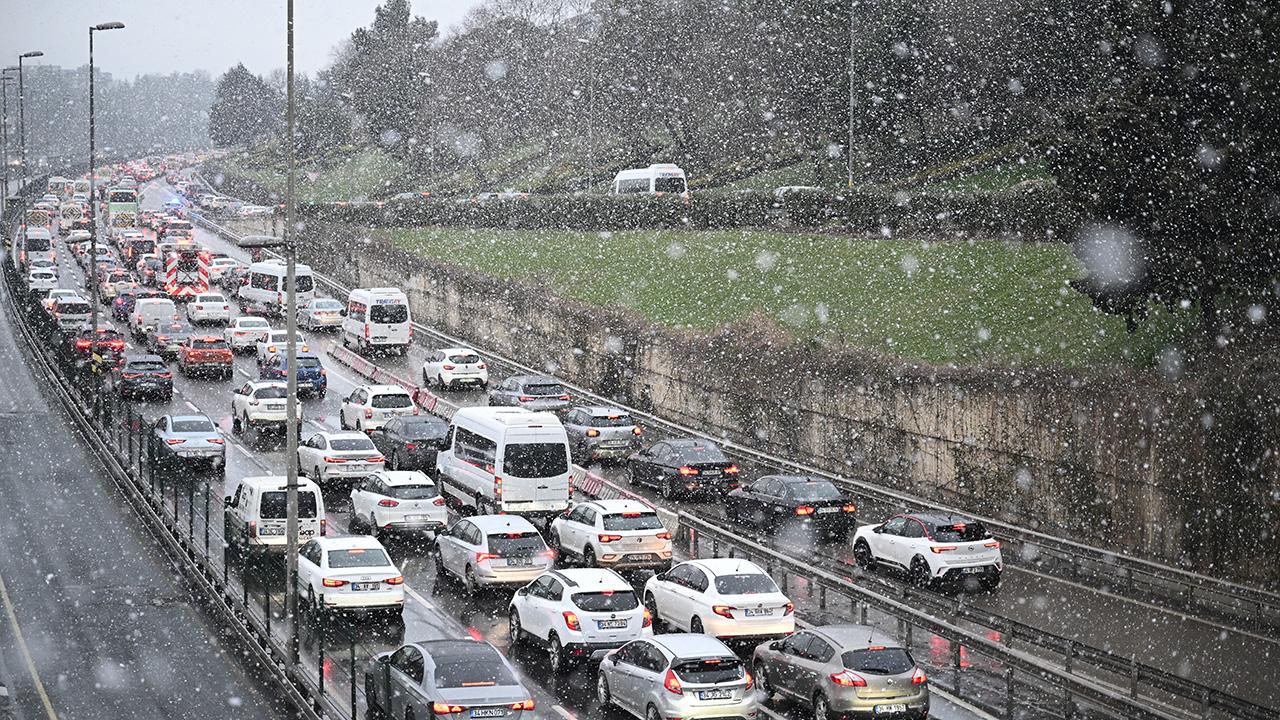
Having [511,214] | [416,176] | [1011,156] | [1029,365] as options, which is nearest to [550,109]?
[416,176]

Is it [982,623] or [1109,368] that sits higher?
[1109,368]

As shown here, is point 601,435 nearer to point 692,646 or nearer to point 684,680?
point 692,646

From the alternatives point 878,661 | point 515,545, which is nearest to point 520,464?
point 515,545

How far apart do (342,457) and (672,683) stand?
18.4 m

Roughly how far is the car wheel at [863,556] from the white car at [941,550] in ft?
1.62

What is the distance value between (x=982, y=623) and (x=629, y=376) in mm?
25157

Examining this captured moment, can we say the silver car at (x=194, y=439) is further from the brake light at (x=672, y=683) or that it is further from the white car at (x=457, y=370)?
the brake light at (x=672, y=683)

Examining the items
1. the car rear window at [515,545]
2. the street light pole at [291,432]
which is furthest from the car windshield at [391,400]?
the street light pole at [291,432]

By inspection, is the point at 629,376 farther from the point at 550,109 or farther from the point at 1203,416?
the point at 550,109

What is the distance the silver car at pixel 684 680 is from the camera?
1980 cm

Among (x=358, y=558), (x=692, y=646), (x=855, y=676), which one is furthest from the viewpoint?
(x=358, y=558)

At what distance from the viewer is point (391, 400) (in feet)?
140

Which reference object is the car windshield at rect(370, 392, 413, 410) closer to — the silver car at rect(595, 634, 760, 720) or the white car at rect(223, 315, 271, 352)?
the white car at rect(223, 315, 271, 352)

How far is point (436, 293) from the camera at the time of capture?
2628 inches
